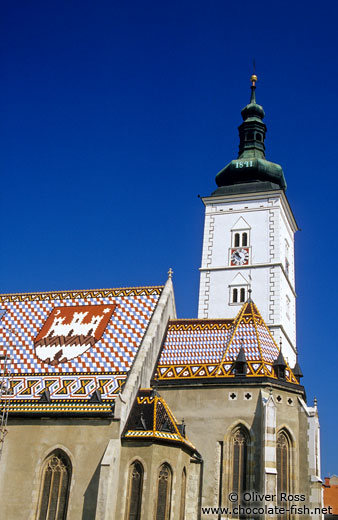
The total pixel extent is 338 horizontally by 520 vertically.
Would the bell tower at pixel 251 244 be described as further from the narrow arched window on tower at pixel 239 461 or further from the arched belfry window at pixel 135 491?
the arched belfry window at pixel 135 491

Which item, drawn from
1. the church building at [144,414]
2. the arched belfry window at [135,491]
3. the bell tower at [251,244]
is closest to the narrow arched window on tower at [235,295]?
the bell tower at [251,244]

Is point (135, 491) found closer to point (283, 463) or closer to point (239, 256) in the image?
point (283, 463)

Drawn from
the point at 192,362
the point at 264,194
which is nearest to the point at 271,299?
the point at 264,194

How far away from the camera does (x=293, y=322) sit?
43.4 metres

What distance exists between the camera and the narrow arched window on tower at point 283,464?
27828 millimetres

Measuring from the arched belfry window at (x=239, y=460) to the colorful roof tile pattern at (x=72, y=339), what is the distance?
17.5 feet

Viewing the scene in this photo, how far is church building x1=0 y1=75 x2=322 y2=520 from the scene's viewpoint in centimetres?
2642

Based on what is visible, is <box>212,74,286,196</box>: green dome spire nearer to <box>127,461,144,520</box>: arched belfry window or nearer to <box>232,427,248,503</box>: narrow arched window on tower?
<box>232,427,248,503</box>: narrow arched window on tower

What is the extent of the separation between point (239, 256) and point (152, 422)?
57.9ft

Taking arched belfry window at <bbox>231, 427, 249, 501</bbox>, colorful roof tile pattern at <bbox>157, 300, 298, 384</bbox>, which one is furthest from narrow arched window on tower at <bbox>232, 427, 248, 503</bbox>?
colorful roof tile pattern at <bbox>157, 300, 298, 384</bbox>

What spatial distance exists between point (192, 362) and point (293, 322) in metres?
14.0

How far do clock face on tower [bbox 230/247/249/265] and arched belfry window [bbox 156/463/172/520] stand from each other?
18.3 metres

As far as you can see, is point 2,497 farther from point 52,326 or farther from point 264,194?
point 264,194

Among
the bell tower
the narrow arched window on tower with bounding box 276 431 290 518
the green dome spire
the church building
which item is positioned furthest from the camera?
the green dome spire
